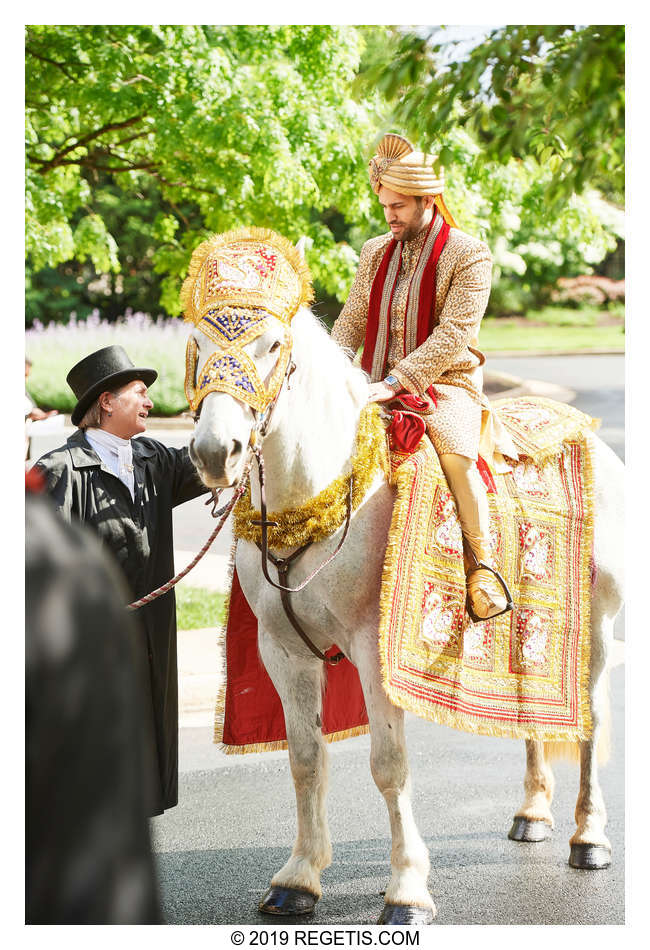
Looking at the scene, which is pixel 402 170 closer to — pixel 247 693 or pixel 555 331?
pixel 247 693

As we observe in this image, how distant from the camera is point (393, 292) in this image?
14.1 feet

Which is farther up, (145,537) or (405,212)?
(405,212)

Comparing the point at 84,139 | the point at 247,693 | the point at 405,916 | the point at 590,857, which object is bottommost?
the point at 590,857

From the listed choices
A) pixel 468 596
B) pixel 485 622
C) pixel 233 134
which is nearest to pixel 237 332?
pixel 468 596

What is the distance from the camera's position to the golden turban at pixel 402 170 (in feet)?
13.5

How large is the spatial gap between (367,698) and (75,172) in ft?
21.8

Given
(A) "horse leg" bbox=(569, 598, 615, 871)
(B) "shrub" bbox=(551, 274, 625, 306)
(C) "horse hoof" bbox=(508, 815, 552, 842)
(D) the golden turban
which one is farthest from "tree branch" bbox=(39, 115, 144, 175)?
(B) "shrub" bbox=(551, 274, 625, 306)

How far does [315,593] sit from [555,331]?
28.7 meters

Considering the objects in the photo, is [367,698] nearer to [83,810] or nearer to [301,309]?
[301,309]

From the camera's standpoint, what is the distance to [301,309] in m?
3.89

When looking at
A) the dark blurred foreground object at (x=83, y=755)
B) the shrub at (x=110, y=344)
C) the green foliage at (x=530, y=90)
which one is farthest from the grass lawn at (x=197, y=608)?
the shrub at (x=110, y=344)

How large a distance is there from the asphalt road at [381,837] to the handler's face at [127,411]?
1.88m

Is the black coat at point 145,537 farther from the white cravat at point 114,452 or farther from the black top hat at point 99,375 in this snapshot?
the black top hat at point 99,375
